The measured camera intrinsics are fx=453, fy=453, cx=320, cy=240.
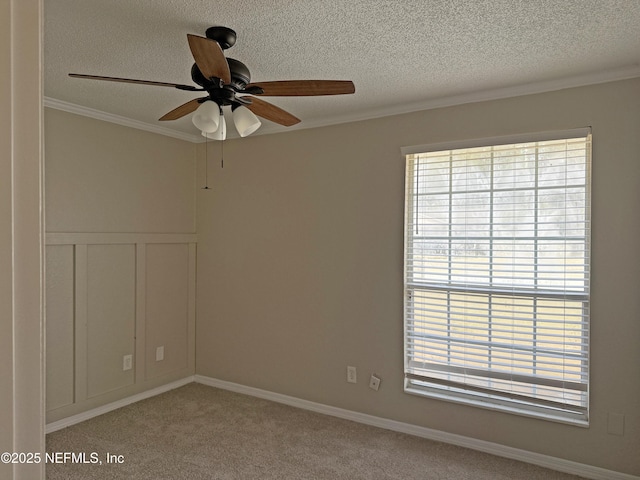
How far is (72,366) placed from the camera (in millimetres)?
3432

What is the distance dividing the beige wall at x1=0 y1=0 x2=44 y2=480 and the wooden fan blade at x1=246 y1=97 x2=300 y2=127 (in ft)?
5.96

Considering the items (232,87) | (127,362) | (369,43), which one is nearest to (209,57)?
(232,87)

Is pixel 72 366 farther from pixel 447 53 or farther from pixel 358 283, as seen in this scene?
pixel 447 53

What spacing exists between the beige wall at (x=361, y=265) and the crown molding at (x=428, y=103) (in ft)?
0.16

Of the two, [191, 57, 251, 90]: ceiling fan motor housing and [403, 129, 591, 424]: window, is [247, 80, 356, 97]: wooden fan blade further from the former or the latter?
[403, 129, 591, 424]: window

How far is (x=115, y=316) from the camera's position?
12.2 ft

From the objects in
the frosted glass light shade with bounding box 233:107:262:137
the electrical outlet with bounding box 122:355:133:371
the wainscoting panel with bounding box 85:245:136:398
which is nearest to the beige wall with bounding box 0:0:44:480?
the frosted glass light shade with bounding box 233:107:262:137

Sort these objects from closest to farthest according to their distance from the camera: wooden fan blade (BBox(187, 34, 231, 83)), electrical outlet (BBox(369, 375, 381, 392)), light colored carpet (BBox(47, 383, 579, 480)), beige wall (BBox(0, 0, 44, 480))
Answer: beige wall (BBox(0, 0, 44, 480)), wooden fan blade (BBox(187, 34, 231, 83)), light colored carpet (BBox(47, 383, 579, 480)), electrical outlet (BBox(369, 375, 381, 392))

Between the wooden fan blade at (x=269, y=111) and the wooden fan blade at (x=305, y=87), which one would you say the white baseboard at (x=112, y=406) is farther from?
the wooden fan blade at (x=305, y=87)

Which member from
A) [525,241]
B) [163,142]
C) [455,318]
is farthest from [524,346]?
[163,142]

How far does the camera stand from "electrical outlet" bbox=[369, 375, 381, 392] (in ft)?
11.3

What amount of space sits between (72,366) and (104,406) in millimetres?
451

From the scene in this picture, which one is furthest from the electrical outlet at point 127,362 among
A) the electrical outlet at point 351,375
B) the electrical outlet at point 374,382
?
the electrical outlet at point 374,382

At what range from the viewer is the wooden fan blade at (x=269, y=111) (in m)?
2.24
